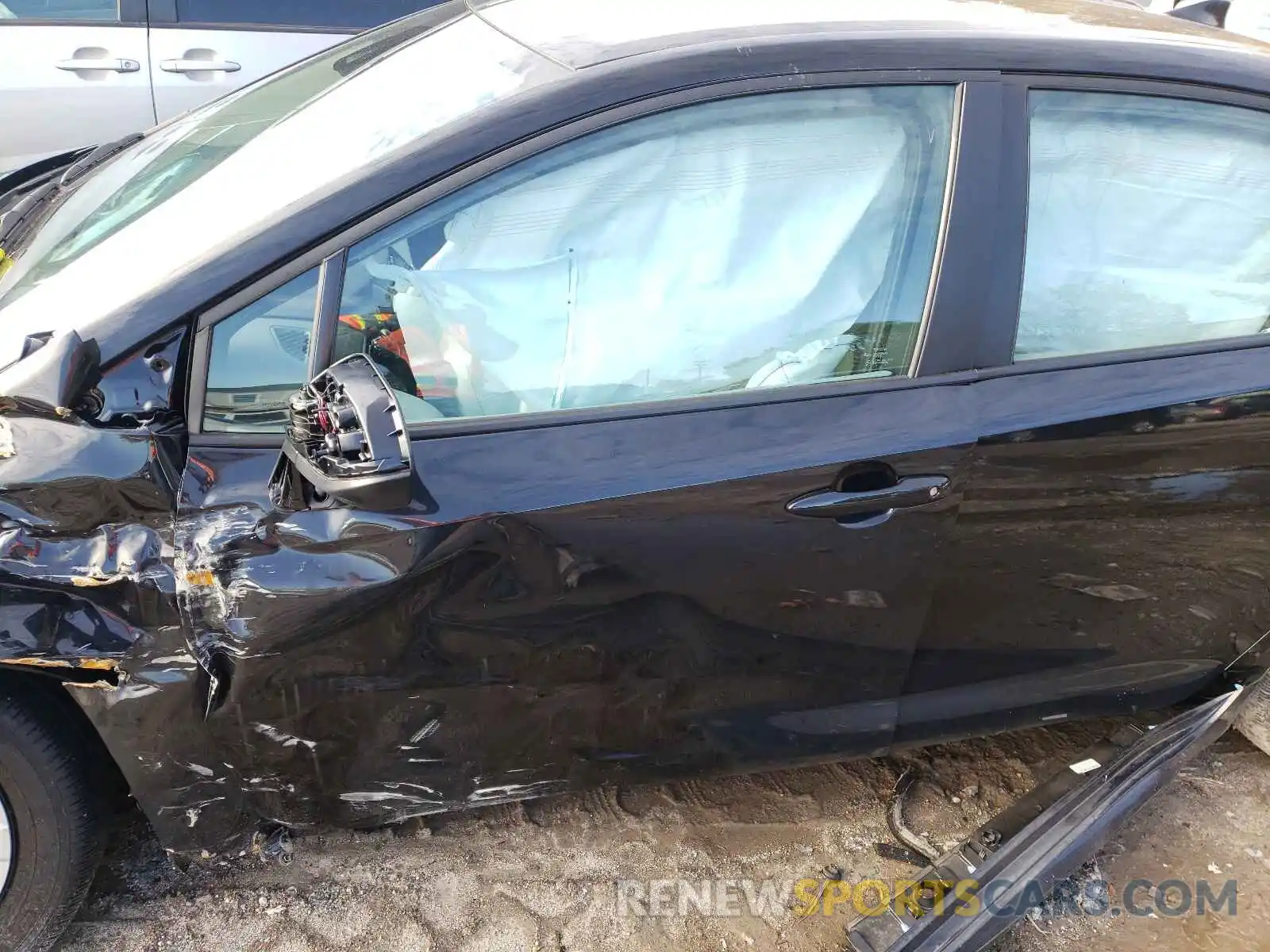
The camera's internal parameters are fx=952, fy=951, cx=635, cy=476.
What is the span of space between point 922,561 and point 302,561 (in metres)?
1.06

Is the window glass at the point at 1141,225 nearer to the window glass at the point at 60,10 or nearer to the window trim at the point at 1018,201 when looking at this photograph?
the window trim at the point at 1018,201

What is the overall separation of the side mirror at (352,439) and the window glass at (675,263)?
16 centimetres

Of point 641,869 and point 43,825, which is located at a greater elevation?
point 43,825

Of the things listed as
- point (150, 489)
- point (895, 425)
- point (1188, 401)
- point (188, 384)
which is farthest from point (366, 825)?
point (1188, 401)

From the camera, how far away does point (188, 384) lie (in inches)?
57.8

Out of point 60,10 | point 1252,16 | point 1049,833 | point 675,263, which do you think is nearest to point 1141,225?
point 675,263

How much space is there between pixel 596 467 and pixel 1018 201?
90 cm

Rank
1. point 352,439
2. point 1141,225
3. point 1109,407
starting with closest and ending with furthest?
point 352,439 → point 1109,407 → point 1141,225

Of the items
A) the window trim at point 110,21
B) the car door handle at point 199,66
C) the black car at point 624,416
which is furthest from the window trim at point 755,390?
the window trim at point 110,21

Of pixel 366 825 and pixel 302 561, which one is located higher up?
pixel 302 561

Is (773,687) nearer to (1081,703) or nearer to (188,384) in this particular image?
(1081,703)

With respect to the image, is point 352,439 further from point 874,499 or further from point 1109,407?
point 1109,407

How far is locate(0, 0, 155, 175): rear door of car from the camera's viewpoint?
12.2 ft

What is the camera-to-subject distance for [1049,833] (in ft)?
6.29
